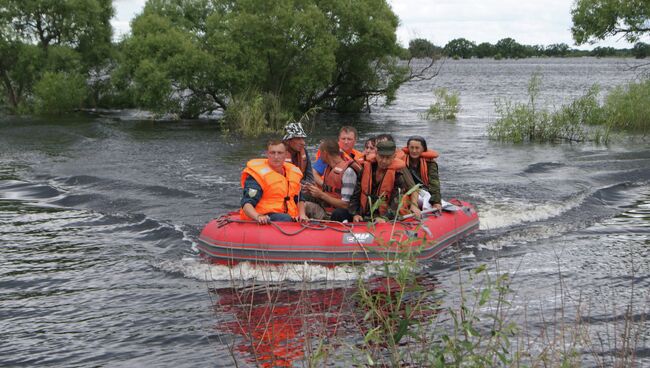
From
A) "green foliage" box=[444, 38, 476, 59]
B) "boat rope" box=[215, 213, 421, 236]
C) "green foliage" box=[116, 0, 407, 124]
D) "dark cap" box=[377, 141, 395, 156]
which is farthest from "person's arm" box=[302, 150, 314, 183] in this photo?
"green foliage" box=[444, 38, 476, 59]

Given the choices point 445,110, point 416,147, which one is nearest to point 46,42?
point 445,110

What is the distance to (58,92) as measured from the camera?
30.9 metres

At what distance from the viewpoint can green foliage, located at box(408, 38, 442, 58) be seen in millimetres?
31078

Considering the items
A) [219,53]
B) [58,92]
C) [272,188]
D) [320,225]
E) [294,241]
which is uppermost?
[219,53]

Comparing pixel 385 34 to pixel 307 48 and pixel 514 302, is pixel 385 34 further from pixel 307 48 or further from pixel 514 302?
pixel 514 302

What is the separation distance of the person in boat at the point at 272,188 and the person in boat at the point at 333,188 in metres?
0.48

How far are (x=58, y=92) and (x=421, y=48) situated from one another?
47.5ft

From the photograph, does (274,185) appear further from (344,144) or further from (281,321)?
(281,321)

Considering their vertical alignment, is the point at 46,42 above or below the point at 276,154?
above

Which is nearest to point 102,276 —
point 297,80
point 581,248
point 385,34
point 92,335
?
point 92,335

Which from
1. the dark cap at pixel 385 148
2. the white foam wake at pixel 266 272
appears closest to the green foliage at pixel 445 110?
the dark cap at pixel 385 148

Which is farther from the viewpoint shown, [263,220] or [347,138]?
[347,138]

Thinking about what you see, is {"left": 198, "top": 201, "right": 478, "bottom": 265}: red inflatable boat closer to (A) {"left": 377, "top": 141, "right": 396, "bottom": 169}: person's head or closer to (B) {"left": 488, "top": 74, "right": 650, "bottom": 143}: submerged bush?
(A) {"left": 377, "top": 141, "right": 396, "bottom": 169}: person's head

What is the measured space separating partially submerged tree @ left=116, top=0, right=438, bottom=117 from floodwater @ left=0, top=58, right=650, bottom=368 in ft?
16.5
